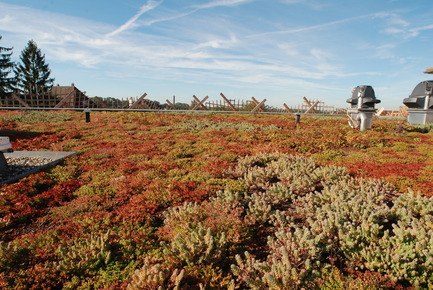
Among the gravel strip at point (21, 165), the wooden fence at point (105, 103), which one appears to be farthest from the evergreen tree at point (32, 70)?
the gravel strip at point (21, 165)

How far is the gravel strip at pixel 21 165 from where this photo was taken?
334 inches

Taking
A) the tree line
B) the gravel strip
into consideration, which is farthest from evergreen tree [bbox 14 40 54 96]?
the gravel strip

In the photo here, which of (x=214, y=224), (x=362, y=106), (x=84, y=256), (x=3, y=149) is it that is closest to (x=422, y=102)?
(x=362, y=106)

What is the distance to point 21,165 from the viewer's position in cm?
952

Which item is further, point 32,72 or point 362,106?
point 32,72

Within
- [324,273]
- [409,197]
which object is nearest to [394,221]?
[409,197]

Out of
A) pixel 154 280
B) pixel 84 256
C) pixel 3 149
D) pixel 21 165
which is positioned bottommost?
pixel 84 256

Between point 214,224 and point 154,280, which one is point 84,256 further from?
point 214,224

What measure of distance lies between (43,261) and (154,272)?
223 cm

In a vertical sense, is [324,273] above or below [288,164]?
below

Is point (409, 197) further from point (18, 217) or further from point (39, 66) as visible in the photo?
point (39, 66)

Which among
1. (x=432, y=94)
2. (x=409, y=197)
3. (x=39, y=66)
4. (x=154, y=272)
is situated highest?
(x=39, y=66)

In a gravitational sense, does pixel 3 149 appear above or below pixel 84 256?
above

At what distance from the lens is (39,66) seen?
6278 cm
